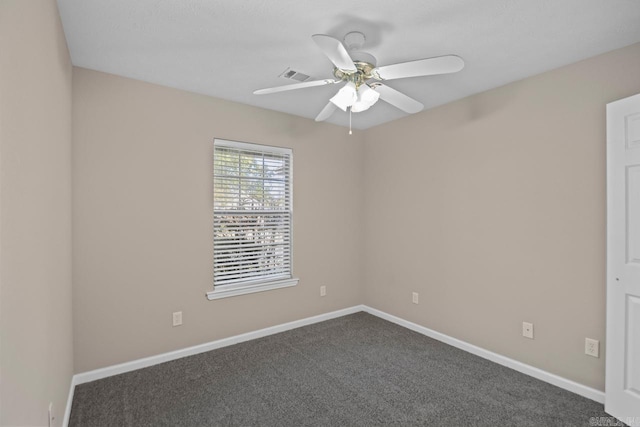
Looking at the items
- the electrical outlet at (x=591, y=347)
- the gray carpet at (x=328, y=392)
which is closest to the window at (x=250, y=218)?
the gray carpet at (x=328, y=392)

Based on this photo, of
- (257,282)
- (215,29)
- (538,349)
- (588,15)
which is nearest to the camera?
(588,15)

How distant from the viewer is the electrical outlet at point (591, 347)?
93.7 inches

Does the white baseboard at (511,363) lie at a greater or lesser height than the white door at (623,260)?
lesser

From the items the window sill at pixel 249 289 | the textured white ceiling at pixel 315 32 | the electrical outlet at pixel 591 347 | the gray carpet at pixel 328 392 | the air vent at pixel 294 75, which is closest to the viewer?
the textured white ceiling at pixel 315 32

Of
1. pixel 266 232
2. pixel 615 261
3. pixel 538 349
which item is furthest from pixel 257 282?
pixel 615 261

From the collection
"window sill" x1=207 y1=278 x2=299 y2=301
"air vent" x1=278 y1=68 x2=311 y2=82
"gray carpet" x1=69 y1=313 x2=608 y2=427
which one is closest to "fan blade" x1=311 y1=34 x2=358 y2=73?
"air vent" x1=278 y1=68 x2=311 y2=82

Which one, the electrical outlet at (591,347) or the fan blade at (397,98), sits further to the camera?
the electrical outlet at (591,347)

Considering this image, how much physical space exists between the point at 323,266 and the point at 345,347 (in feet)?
3.41

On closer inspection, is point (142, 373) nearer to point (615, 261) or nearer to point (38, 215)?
point (38, 215)

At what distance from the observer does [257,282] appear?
350cm

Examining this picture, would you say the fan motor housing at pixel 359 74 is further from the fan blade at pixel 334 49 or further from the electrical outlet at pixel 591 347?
the electrical outlet at pixel 591 347

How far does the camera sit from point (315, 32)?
6.81 feet

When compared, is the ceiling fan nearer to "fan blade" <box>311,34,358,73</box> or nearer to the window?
"fan blade" <box>311,34,358,73</box>

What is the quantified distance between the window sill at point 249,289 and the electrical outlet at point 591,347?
8.47ft
